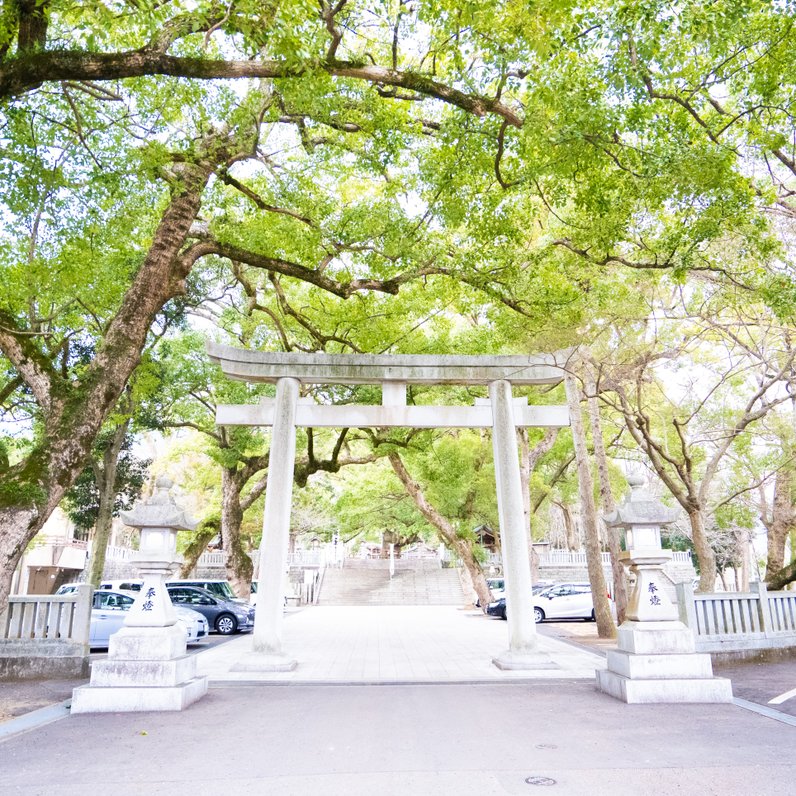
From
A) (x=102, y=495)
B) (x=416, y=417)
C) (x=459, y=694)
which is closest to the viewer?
(x=459, y=694)

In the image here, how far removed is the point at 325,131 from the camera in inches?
432

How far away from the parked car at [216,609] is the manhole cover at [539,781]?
1348 centimetres

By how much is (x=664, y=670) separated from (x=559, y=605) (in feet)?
44.4

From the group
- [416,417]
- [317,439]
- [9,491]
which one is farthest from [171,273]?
[317,439]

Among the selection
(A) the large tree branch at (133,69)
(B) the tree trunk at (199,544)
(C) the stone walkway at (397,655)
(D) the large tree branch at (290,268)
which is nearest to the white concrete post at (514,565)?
(C) the stone walkway at (397,655)

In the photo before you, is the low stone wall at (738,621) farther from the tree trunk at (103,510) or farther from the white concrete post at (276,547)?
the tree trunk at (103,510)

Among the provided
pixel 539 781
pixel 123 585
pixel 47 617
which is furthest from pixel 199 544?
pixel 539 781

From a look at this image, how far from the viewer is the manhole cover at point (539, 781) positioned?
4.32 m

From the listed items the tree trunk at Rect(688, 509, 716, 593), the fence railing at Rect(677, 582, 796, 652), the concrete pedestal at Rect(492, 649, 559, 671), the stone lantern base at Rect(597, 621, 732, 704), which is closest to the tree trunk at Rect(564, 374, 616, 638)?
the tree trunk at Rect(688, 509, 716, 593)

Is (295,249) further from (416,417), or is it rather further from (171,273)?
(416,417)

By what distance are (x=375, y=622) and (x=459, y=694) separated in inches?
467

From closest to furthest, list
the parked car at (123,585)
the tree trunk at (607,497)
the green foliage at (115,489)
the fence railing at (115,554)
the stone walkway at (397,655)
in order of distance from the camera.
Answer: the stone walkway at (397,655)
the tree trunk at (607,497)
the parked car at (123,585)
the green foliage at (115,489)
the fence railing at (115,554)

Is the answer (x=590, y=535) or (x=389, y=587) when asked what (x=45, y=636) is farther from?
(x=389, y=587)

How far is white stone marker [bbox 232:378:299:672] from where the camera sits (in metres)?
9.06
